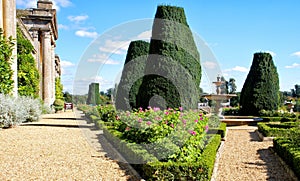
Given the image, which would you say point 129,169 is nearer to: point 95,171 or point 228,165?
point 95,171

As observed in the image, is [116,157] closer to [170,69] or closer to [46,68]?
[170,69]

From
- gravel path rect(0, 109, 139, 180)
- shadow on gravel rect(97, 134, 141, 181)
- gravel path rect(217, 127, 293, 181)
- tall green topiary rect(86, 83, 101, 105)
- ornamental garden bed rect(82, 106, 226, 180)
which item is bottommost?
gravel path rect(217, 127, 293, 181)

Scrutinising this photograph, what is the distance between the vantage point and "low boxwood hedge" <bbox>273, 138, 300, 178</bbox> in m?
5.76

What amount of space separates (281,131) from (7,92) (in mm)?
11266

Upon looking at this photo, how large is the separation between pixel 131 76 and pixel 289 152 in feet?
40.2

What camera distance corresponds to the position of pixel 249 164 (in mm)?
7086

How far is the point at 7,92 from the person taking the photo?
1274cm

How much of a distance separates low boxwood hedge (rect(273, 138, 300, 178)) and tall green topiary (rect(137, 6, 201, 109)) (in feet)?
13.7

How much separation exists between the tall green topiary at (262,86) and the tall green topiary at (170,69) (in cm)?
1008

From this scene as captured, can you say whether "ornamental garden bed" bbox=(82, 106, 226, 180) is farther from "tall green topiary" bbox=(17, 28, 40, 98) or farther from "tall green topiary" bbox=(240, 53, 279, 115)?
"tall green topiary" bbox=(240, 53, 279, 115)

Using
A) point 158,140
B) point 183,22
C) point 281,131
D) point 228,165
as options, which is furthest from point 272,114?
point 158,140

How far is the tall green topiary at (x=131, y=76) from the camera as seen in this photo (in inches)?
685

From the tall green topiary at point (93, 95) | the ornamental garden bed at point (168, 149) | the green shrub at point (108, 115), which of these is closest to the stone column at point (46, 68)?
the tall green topiary at point (93, 95)

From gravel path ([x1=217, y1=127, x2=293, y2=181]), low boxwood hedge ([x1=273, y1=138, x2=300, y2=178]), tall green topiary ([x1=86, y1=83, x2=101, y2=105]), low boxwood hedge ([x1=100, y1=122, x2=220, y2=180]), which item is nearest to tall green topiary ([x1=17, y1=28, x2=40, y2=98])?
gravel path ([x1=217, y1=127, x2=293, y2=181])
